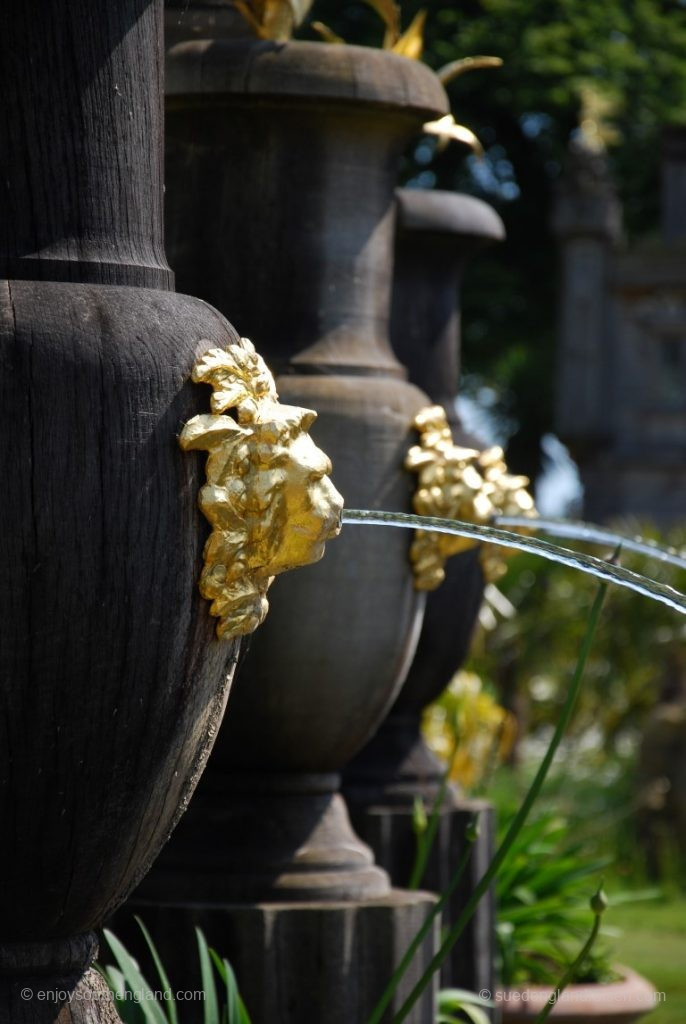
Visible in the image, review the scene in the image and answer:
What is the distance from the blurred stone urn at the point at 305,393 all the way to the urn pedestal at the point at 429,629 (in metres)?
0.86

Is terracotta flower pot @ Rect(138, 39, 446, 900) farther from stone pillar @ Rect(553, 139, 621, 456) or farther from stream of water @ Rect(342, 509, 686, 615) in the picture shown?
stone pillar @ Rect(553, 139, 621, 456)

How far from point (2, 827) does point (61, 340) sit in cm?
66

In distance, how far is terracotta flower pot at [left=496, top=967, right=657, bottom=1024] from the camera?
15.8 feet

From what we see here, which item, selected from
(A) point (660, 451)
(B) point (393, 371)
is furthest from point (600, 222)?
(B) point (393, 371)

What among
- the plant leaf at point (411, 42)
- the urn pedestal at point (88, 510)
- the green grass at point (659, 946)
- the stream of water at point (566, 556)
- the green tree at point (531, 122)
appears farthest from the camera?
the green tree at point (531, 122)

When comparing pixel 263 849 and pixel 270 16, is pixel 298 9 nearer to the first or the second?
pixel 270 16

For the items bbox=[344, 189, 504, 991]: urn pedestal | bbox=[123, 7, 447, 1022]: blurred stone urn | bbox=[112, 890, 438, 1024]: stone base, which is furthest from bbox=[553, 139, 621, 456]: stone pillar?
bbox=[112, 890, 438, 1024]: stone base

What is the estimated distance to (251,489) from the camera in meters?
2.62

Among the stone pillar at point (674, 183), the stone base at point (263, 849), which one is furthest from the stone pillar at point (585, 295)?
the stone base at point (263, 849)

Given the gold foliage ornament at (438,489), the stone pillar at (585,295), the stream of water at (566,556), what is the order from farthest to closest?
the stone pillar at (585,295) < the gold foliage ornament at (438,489) < the stream of water at (566,556)

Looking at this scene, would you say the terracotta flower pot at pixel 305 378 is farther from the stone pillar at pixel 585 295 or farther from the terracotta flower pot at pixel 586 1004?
the stone pillar at pixel 585 295

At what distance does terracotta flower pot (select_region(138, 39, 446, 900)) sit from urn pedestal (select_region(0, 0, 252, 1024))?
109 cm

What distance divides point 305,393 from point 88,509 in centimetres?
147

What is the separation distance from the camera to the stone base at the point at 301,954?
3721mm
